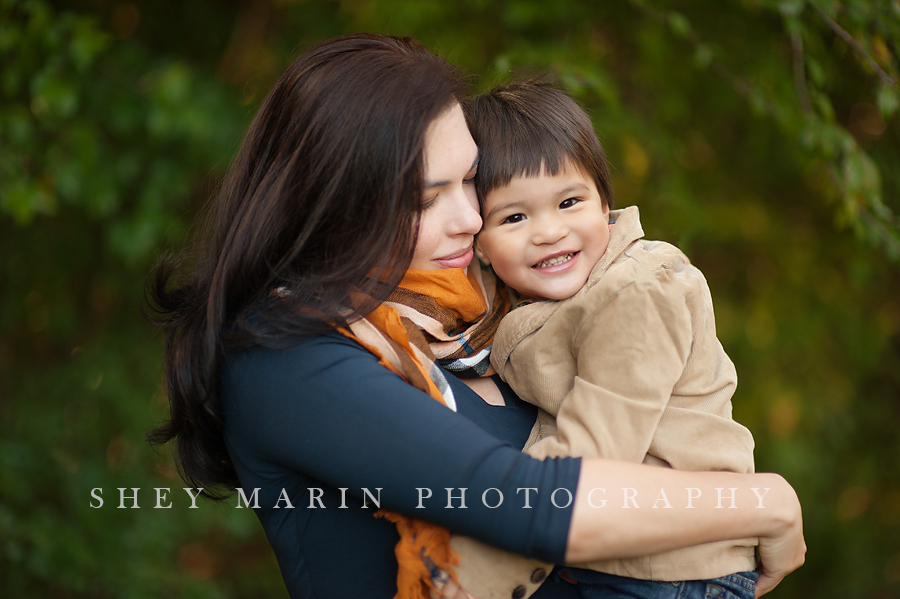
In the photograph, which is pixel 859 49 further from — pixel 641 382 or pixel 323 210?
pixel 323 210

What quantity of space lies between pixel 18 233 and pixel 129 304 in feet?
1.75

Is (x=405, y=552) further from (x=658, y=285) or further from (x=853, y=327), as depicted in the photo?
(x=853, y=327)

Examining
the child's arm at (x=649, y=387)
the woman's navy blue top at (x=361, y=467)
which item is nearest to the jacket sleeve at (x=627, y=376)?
the child's arm at (x=649, y=387)

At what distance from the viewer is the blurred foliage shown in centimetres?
218

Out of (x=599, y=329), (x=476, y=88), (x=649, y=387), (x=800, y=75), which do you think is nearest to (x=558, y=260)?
(x=599, y=329)

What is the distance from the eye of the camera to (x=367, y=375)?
3.37ft

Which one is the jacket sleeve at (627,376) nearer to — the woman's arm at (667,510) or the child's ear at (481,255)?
the woman's arm at (667,510)

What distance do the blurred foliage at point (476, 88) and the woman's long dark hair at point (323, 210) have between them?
2.75 feet

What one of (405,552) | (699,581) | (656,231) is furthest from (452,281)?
(656,231)

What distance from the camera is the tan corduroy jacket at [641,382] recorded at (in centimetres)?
111

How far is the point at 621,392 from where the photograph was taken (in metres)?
1.12

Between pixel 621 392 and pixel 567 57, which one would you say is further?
pixel 567 57

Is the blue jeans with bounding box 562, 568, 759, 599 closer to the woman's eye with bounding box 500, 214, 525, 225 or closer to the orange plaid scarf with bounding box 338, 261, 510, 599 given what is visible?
the orange plaid scarf with bounding box 338, 261, 510, 599

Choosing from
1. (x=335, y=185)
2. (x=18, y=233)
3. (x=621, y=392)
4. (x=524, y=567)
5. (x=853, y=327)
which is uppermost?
(x=335, y=185)
